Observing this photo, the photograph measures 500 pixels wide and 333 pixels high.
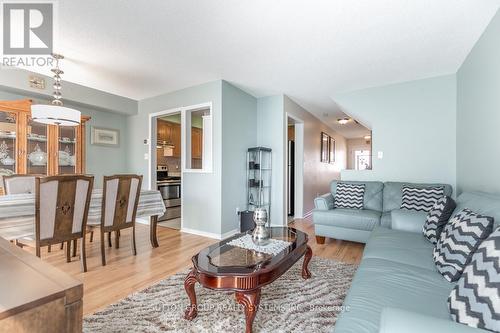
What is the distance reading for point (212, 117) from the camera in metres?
3.61

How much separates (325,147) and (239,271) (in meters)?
5.77

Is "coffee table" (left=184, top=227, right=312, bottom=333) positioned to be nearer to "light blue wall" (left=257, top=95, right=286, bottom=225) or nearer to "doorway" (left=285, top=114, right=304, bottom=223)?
"light blue wall" (left=257, top=95, right=286, bottom=225)

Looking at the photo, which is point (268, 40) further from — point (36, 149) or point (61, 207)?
point (36, 149)

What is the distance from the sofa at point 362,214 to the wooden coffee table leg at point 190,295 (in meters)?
2.09

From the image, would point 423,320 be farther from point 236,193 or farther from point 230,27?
point 236,193

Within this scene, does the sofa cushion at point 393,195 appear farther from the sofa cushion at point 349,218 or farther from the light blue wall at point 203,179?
the light blue wall at point 203,179

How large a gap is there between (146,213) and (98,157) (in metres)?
2.32

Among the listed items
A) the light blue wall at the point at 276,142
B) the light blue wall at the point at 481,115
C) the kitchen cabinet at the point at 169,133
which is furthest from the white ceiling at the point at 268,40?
the kitchen cabinet at the point at 169,133

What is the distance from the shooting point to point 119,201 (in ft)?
8.79

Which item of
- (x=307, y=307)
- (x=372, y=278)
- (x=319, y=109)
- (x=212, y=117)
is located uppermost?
(x=319, y=109)

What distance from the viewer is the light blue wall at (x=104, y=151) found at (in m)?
4.41

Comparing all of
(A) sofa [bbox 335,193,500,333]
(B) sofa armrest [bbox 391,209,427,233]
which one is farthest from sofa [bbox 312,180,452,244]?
(A) sofa [bbox 335,193,500,333]

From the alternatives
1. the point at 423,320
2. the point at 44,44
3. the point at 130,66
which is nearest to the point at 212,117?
the point at 130,66

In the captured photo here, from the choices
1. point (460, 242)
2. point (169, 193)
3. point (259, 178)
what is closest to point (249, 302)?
point (460, 242)
